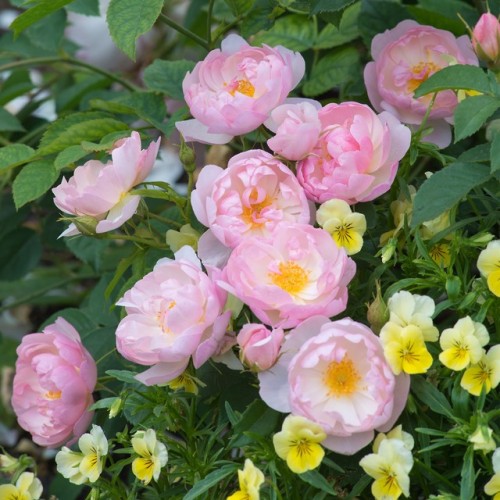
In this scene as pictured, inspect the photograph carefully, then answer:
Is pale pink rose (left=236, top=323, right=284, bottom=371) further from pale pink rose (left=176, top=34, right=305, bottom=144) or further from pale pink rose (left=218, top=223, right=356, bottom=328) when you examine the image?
pale pink rose (left=176, top=34, right=305, bottom=144)

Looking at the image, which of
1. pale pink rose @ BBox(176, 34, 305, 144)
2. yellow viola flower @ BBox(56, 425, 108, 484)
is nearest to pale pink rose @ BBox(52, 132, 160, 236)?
pale pink rose @ BBox(176, 34, 305, 144)

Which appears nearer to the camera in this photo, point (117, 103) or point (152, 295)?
point (152, 295)

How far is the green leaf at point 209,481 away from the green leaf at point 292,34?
0.60m

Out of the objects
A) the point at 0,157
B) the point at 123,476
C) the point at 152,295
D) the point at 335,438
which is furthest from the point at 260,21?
the point at 123,476

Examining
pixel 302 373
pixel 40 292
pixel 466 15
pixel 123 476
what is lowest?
pixel 123 476

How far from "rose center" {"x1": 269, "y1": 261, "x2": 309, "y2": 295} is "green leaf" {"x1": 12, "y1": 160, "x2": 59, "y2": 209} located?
30cm

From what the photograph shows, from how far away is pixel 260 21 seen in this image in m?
1.03

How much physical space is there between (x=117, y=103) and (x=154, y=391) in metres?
0.36

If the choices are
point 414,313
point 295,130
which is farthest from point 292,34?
point 414,313

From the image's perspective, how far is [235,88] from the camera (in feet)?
2.70

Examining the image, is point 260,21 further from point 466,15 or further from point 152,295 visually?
point 152,295

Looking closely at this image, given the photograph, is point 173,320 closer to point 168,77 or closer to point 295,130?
point 295,130

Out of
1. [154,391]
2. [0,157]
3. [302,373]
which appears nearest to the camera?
[302,373]

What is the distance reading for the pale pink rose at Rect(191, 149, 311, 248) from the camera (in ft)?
2.41
